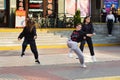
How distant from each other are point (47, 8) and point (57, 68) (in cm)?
1478

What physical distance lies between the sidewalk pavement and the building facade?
29.4ft

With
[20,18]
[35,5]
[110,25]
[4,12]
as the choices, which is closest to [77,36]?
[110,25]

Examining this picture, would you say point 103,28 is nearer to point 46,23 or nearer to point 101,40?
point 101,40

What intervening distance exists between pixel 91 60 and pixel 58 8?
1235cm

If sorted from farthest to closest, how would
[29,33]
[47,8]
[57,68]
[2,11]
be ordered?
[47,8] < [2,11] < [29,33] < [57,68]

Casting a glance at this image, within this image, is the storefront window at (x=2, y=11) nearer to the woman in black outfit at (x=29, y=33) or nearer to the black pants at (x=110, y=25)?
the black pants at (x=110, y=25)

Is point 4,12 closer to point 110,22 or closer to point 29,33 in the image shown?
point 110,22

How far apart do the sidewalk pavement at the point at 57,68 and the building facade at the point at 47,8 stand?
8946 mm

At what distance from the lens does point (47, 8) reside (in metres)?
29.2

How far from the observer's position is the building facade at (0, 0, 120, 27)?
27578 millimetres

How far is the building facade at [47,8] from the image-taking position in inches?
1086

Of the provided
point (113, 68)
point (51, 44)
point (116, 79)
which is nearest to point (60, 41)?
point (51, 44)

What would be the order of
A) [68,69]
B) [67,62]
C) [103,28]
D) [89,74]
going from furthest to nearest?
[103,28] < [67,62] < [68,69] < [89,74]

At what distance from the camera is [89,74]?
13500 millimetres
